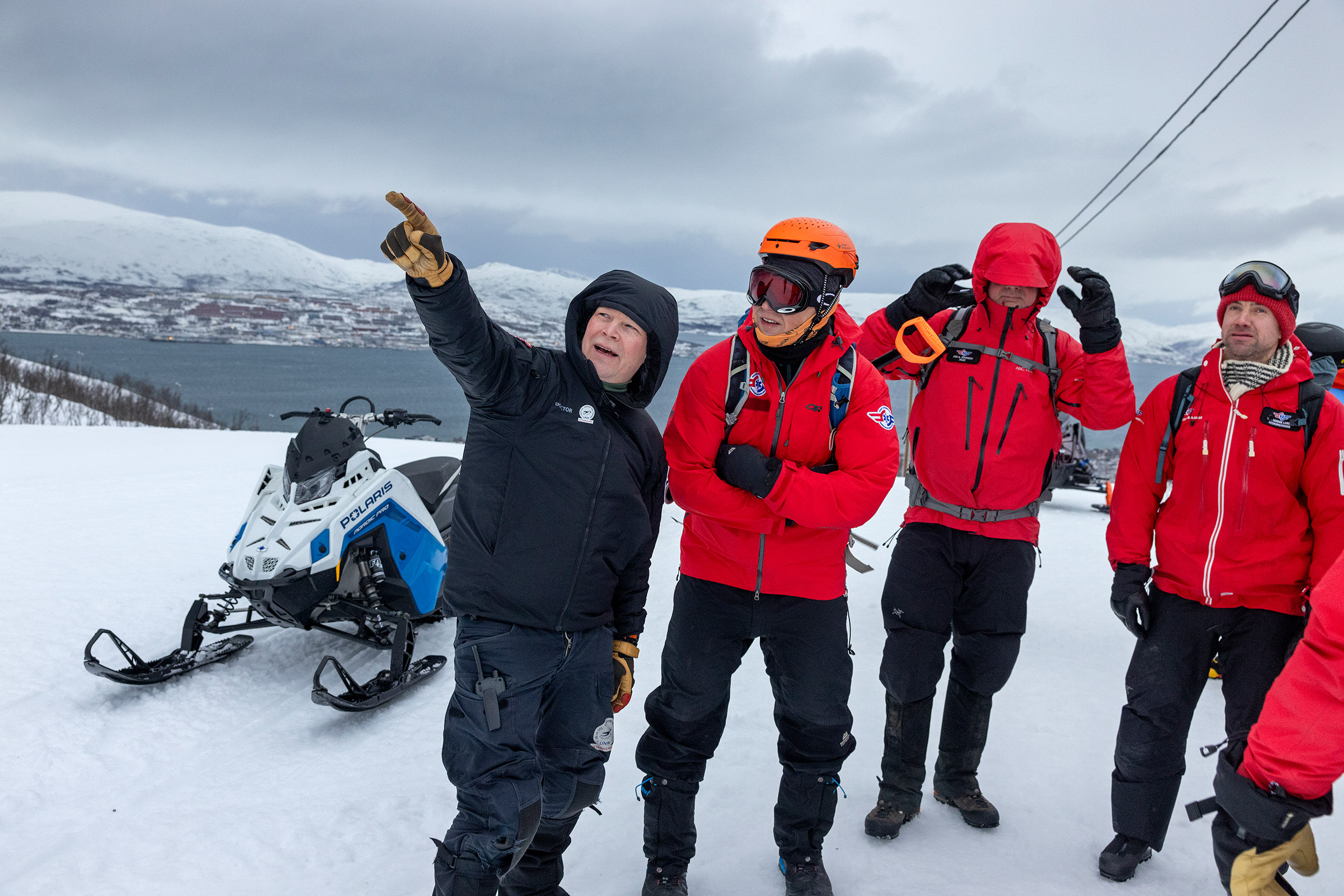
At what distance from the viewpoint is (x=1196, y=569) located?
2412 millimetres

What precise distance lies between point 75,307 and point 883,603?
192 meters

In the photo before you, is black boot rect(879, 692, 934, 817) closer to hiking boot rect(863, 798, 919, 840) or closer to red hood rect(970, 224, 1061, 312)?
hiking boot rect(863, 798, 919, 840)

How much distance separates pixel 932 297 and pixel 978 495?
31.4 inches

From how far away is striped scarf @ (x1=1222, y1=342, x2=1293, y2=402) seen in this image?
2338mm

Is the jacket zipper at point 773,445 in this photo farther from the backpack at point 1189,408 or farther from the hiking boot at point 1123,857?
the hiking boot at point 1123,857

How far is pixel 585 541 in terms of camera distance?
2.05m

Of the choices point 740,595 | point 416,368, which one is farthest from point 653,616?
point 416,368

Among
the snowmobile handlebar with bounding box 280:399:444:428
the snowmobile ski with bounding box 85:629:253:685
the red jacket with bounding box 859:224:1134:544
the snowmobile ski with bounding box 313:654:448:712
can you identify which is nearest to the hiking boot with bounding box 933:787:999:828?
the red jacket with bounding box 859:224:1134:544

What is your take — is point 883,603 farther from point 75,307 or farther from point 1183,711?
point 75,307

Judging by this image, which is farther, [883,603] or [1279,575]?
[883,603]

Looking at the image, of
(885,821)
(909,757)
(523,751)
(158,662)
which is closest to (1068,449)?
(909,757)

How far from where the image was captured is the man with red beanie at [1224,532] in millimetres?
2324

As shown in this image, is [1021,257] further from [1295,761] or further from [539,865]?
[539,865]

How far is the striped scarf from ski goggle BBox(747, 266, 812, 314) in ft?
4.72
